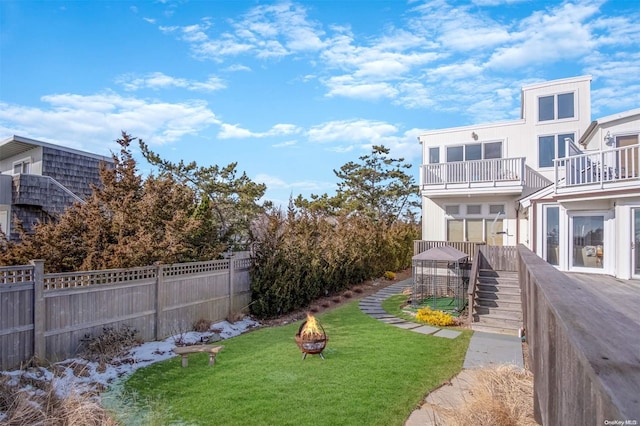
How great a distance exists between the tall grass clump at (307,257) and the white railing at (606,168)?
8.51 metres

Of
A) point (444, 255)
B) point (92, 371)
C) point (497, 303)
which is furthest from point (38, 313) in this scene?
point (497, 303)

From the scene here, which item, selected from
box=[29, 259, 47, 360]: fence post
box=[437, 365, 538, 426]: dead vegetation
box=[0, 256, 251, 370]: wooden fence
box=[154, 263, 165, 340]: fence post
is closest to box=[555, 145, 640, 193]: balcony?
box=[437, 365, 538, 426]: dead vegetation

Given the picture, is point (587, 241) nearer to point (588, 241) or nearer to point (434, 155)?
point (588, 241)

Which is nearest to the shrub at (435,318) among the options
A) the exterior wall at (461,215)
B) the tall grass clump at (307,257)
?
the tall grass clump at (307,257)

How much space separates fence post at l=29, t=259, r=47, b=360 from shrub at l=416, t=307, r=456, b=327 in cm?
937

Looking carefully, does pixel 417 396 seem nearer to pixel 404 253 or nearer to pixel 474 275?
pixel 474 275

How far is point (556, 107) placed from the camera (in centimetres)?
1691

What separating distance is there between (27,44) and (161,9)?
4.10 m

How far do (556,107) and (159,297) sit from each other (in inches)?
677

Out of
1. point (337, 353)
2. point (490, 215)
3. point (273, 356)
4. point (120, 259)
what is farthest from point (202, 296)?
point (490, 215)

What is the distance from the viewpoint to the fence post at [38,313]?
22.7 ft

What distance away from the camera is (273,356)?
802cm

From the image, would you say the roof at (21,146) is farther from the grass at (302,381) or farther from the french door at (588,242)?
the french door at (588,242)

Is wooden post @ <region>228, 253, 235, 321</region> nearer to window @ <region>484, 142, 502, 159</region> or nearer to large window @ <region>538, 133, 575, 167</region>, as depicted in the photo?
window @ <region>484, 142, 502, 159</region>
